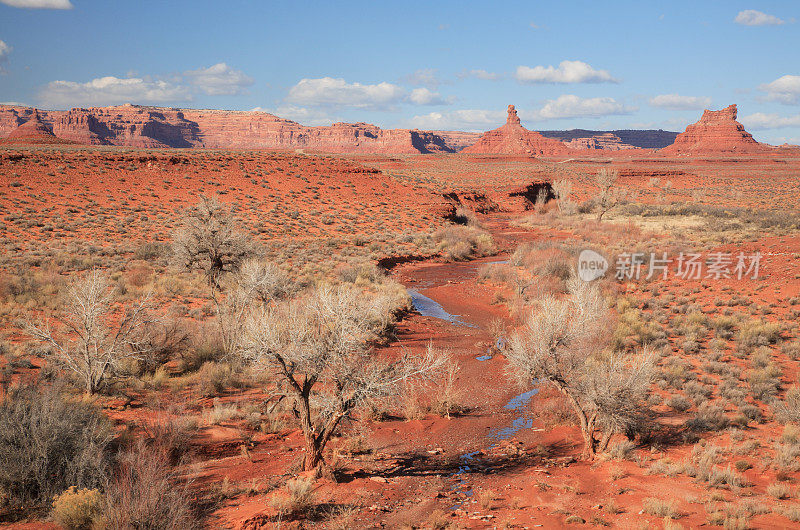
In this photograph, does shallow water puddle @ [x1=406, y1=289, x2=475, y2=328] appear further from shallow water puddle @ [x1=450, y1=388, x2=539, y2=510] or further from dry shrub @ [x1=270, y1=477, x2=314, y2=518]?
dry shrub @ [x1=270, y1=477, x2=314, y2=518]

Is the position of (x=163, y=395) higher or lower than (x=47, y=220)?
lower

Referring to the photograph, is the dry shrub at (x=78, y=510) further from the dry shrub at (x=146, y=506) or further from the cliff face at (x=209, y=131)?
the cliff face at (x=209, y=131)

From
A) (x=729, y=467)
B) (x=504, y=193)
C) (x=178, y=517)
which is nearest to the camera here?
(x=178, y=517)

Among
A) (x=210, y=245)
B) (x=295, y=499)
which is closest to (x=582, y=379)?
(x=295, y=499)

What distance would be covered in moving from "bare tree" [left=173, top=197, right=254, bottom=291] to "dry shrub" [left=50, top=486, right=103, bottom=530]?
9.96 m

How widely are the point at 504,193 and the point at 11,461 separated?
53.5 metres

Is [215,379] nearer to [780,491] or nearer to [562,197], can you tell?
[780,491]

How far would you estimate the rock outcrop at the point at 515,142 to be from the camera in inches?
6073

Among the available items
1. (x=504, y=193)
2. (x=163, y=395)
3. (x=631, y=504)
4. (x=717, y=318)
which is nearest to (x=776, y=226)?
(x=717, y=318)

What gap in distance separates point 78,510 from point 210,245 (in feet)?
33.9

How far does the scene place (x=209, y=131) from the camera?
170875 millimetres

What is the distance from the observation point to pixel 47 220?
2912 cm

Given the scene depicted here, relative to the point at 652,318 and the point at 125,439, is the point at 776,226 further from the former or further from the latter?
the point at 125,439

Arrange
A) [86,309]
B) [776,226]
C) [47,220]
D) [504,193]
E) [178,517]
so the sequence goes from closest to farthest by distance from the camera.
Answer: [178,517], [86,309], [47,220], [776,226], [504,193]
